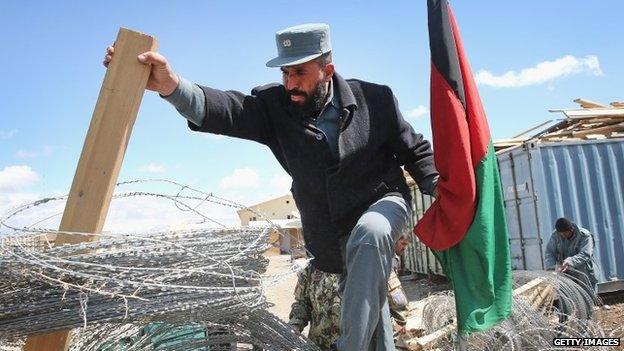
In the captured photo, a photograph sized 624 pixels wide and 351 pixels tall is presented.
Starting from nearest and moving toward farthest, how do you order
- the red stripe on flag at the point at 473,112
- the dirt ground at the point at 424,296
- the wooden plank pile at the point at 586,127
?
the red stripe on flag at the point at 473,112
the dirt ground at the point at 424,296
the wooden plank pile at the point at 586,127

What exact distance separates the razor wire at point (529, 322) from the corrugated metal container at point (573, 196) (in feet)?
8.29

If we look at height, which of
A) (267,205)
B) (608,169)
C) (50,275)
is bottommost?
(50,275)

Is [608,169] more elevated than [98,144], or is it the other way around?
[608,169]

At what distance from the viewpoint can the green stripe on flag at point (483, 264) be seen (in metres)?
2.74

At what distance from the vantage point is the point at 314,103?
120 inches

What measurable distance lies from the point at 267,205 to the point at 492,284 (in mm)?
47309

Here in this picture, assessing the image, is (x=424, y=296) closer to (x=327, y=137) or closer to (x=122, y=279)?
(x=327, y=137)

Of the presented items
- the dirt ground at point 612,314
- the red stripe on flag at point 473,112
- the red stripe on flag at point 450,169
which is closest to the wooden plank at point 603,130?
the dirt ground at point 612,314

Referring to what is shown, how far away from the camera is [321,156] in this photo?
2939 mm

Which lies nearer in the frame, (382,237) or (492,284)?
(382,237)

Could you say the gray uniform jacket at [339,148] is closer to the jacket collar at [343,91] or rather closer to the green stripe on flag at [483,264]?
the jacket collar at [343,91]

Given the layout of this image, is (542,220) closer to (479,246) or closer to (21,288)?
(479,246)

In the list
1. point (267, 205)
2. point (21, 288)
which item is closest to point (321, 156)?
point (21, 288)

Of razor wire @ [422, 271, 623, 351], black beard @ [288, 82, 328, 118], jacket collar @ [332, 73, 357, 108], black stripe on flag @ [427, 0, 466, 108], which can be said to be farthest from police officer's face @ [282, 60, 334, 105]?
razor wire @ [422, 271, 623, 351]
